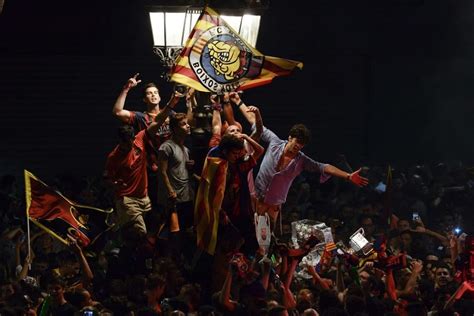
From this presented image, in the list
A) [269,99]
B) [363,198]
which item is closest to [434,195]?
[363,198]

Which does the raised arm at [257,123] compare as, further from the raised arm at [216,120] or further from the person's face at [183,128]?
the person's face at [183,128]

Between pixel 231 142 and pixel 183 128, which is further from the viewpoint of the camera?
pixel 183 128

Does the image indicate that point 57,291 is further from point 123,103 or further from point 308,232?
point 308,232

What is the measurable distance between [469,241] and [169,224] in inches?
124

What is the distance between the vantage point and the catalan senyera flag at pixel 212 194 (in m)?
12.4

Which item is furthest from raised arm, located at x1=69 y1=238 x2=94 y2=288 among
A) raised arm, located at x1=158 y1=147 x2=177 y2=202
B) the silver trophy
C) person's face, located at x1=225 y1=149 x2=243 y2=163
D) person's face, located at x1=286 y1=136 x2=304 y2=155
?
person's face, located at x1=286 y1=136 x2=304 y2=155

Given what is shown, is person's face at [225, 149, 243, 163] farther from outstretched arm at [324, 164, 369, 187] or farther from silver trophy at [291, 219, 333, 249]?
silver trophy at [291, 219, 333, 249]

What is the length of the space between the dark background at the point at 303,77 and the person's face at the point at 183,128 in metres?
7.96

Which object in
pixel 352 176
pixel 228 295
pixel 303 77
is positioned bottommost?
pixel 228 295

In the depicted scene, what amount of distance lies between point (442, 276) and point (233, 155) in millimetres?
→ 2986

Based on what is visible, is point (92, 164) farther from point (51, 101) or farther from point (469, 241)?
Result: point (469, 241)

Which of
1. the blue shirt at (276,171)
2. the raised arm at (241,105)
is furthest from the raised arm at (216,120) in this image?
the blue shirt at (276,171)

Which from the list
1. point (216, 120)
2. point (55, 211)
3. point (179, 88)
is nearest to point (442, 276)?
point (216, 120)

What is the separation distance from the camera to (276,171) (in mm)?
13781
